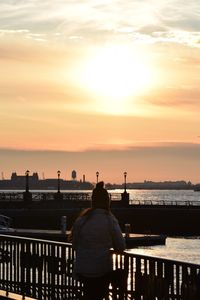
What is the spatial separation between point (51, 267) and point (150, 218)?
77.7 meters

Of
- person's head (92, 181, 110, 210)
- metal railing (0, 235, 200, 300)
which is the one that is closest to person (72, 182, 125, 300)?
person's head (92, 181, 110, 210)

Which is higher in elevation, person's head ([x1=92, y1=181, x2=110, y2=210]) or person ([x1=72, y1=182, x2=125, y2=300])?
person's head ([x1=92, y1=181, x2=110, y2=210])

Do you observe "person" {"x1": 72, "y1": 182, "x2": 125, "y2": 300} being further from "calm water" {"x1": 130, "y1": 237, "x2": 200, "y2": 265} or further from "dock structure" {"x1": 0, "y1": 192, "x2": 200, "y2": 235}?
"dock structure" {"x1": 0, "y1": 192, "x2": 200, "y2": 235}

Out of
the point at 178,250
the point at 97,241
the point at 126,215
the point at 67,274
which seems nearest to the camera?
the point at 97,241

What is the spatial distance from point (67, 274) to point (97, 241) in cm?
287

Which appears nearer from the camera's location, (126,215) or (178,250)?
(178,250)

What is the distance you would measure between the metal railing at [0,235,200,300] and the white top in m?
0.49

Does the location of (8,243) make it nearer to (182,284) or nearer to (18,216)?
(182,284)

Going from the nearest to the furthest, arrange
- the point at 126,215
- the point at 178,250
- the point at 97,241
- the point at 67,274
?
the point at 97,241, the point at 67,274, the point at 178,250, the point at 126,215

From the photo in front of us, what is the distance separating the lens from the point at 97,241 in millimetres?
10641

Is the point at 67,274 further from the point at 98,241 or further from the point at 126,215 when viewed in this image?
the point at 126,215

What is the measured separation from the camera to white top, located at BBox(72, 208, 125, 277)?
34.9 feet

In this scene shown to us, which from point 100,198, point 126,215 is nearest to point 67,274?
point 100,198

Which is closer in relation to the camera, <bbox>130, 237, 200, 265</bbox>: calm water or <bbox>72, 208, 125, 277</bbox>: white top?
<bbox>72, 208, 125, 277</bbox>: white top
